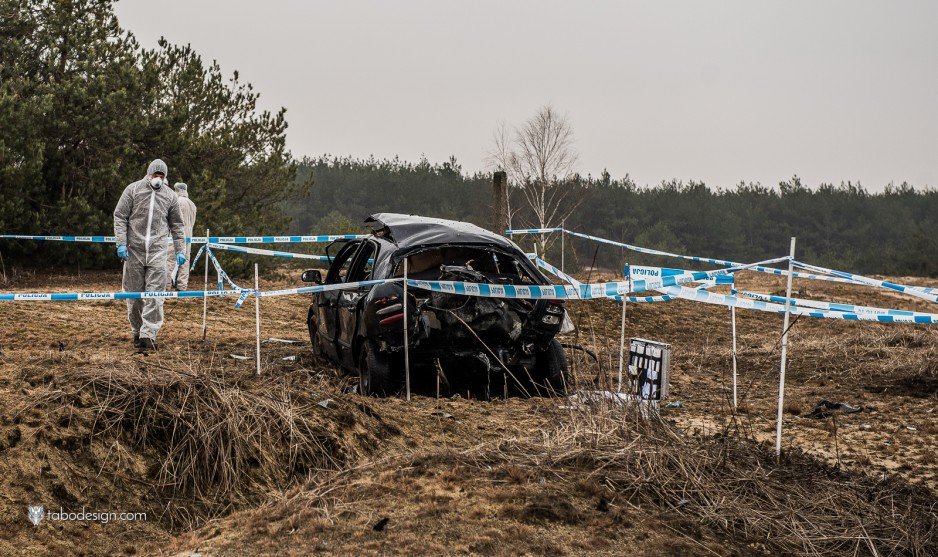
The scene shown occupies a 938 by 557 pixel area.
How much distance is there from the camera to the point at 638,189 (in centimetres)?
6228

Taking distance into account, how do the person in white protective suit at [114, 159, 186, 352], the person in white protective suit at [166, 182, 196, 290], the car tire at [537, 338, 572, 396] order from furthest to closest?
the person in white protective suit at [166, 182, 196, 290], the person in white protective suit at [114, 159, 186, 352], the car tire at [537, 338, 572, 396]

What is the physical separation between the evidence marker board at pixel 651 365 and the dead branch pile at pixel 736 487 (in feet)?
7.11

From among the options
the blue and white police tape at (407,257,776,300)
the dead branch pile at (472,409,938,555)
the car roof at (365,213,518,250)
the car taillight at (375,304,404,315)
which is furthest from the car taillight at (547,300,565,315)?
the dead branch pile at (472,409,938,555)

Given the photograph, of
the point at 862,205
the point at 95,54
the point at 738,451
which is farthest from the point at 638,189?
the point at 738,451

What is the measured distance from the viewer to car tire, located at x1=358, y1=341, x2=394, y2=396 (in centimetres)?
813

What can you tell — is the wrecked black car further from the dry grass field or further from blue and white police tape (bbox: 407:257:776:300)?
the dry grass field

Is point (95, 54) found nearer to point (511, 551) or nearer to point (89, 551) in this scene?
point (89, 551)

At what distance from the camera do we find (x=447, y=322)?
7945 millimetres

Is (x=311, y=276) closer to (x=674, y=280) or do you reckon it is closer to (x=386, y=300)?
(x=386, y=300)

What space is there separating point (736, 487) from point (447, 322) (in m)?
3.36

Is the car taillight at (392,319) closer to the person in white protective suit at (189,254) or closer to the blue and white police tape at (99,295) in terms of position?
the blue and white police tape at (99,295)

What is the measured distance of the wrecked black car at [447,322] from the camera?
800 cm

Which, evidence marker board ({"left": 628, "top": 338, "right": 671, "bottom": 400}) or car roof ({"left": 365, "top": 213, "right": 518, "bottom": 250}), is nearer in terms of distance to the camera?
evidence marker board ({"left": 628, "top": 338, "right": 671, "bottom": 400})

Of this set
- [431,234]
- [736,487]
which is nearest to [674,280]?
[431,234]
